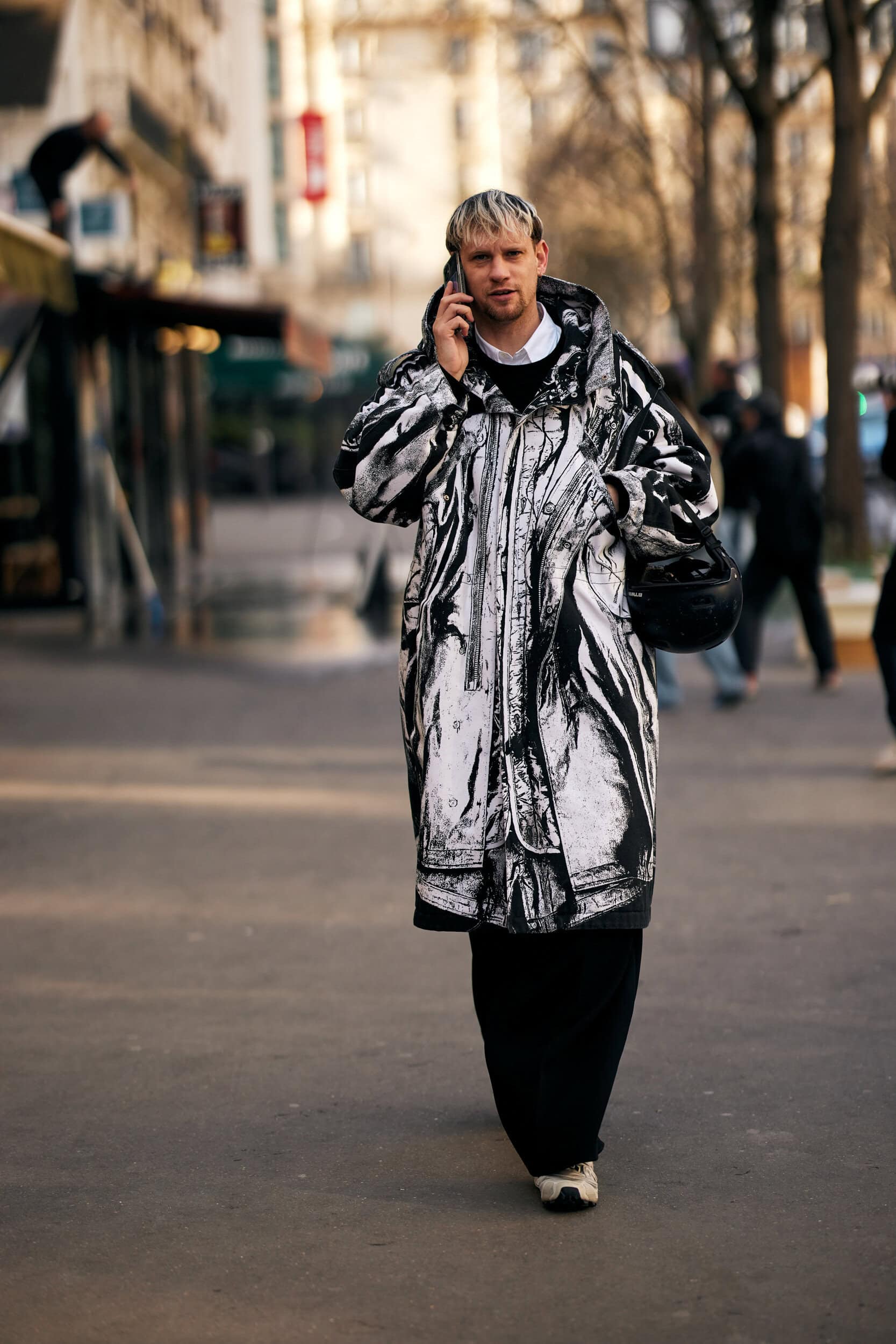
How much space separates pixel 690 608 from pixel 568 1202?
1187 mm

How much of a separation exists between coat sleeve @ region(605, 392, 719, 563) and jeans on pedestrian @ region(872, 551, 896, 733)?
471 cm

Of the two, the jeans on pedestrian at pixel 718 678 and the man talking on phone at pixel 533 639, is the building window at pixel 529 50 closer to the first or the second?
the jeans on pedestrian at pixel 718 678

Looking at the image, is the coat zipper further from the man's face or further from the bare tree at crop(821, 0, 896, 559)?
the bare tree at crop(821, 0, 896, 559)

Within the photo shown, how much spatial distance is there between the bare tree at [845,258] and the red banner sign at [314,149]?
2814 cm

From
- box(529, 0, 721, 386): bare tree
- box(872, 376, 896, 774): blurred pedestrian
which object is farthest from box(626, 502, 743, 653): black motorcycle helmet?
box(529, 0, 721, 386): bare tree

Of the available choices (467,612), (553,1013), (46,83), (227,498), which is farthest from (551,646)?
(227,498)

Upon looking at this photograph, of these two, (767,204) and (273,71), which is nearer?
(767,204)

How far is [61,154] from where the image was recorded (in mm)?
14539

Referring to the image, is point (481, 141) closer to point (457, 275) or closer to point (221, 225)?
point (221, 225)

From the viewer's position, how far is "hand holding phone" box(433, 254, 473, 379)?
3730 mm

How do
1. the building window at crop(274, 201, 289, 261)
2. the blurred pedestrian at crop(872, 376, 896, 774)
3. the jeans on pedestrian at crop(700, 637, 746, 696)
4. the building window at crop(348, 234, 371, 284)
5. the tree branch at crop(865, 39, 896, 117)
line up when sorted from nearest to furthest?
the blurred pedestrian at crop(872, 376, 896, 774) → the jeans on pedestrian at crop(700, 637, 746, 696) → the tree branch at crop(865, 39, 896, 117) → the building window at crop(274, 201, 289, 261) → the building window at crop(348, 234, 371, 284)

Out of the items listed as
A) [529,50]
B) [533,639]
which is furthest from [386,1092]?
[529,50]

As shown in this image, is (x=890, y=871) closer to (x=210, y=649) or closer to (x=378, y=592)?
(x=210, y=649)

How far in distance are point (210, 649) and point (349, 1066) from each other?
9985 mm
